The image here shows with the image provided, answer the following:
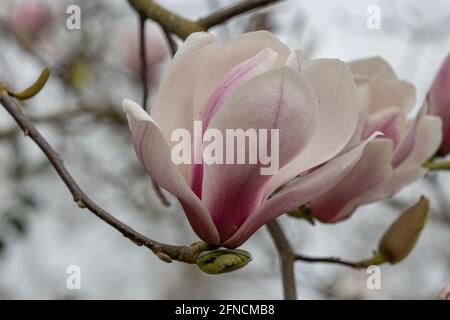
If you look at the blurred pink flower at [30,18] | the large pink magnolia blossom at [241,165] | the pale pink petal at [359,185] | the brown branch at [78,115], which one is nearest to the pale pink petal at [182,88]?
the large pink magnolia blossom at [241,165]

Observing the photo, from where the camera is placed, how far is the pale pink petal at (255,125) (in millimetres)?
578

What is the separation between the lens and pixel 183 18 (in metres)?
0.88

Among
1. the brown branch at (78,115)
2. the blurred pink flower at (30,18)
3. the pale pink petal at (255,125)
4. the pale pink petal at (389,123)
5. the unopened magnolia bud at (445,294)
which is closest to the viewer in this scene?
the pale pink petal at (255,125)

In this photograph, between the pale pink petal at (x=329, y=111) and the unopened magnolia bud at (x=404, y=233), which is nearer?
the pale pink petal at (x=329, y=111)

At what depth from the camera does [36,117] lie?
1.74m

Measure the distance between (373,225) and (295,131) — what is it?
2291mm

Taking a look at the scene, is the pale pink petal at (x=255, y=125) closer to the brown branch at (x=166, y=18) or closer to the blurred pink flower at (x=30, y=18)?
the brown branch at (x=166, y=18)

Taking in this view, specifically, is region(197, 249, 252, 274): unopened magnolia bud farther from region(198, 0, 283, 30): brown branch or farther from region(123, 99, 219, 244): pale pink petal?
region(198, 0, 283, 30): brown branch

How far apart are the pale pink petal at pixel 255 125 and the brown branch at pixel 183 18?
0.91 ft

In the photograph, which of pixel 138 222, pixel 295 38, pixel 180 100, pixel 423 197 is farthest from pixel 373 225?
pixel 180 100

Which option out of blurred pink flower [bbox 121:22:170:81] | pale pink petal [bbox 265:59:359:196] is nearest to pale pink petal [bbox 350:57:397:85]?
pale pink petal [bbox 265:59:359:196]

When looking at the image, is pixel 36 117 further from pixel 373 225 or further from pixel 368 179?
pixel 373 225

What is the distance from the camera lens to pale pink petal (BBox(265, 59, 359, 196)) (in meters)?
0.64
